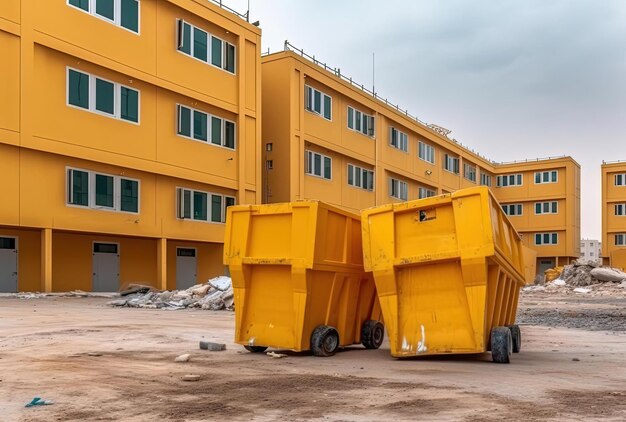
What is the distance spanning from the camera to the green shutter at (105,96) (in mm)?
24562

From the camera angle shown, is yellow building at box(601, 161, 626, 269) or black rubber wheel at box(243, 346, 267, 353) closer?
black rubber wheel at box(243, 346, 267, 353)

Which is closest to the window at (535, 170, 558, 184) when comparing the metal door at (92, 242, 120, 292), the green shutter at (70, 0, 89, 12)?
the metal door at (92, 242, 120, 292)

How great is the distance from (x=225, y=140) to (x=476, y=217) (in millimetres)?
24500

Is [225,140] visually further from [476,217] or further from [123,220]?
[476,217]

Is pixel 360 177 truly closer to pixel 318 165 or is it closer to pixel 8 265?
pixel 318 165

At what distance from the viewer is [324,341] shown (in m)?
8.05

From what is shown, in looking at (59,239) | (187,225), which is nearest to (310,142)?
(187,225)

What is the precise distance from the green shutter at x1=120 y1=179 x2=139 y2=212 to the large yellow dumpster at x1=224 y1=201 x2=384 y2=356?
60.1 feet

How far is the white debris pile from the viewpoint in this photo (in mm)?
18125

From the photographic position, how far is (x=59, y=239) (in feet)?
81.5

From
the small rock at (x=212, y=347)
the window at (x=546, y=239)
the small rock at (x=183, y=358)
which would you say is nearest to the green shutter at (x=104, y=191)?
the small rock at (x=212, y=347)

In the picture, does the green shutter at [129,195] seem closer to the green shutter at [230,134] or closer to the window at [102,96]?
the window at [102,96]

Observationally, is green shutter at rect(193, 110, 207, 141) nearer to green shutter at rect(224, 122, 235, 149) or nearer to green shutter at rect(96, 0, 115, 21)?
green shutter at rect(224, 122, 235, 149)

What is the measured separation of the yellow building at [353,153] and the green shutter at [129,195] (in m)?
9.48
